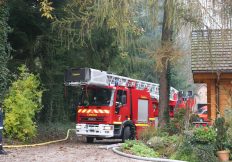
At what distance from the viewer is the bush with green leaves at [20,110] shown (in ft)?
62.3

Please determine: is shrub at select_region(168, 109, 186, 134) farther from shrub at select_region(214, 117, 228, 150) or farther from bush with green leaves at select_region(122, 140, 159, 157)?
shrub at select_region(214, 117, 228, 150)

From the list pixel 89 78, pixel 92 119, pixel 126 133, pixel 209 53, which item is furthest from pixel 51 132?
pixel 209 53

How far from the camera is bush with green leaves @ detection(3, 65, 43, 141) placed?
19.0m

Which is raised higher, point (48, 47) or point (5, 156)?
point (48, 47)

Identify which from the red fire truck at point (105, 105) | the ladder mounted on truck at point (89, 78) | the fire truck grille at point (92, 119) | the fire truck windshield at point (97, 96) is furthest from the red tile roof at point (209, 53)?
the fire truck grille at point (92, 119)

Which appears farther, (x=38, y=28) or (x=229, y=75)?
(x=38, y=28)

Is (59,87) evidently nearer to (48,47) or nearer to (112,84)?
(48,47)

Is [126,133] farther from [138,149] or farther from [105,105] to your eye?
[138,149]

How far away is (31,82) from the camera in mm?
20125

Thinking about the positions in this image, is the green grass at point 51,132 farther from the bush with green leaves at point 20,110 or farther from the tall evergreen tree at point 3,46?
the tall evergreen tree at point 3,46

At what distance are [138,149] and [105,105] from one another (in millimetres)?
5833

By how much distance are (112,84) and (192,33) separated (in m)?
5.95

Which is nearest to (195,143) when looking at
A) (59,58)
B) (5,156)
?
(5,156)

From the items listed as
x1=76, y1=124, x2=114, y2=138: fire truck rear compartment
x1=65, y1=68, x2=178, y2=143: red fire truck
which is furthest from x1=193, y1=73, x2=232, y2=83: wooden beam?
x1=76, y1=124, x2=114, y2=138: fire truck rear compartment
